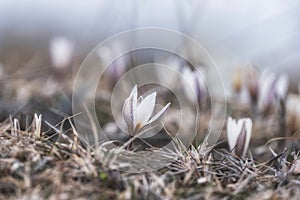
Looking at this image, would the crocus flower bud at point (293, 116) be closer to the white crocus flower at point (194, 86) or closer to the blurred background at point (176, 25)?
the white crocus flower at point (194, 86)

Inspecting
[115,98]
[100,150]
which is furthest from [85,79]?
[100,150]

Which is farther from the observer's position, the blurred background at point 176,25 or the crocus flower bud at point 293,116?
the blurred background at point 176,25

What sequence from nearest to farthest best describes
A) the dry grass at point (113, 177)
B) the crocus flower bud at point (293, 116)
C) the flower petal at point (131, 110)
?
1. the dry grass at point (113, 177)
2. the flower petal at point (131, 110)
3. the crocus flower bud at point (293, 116)

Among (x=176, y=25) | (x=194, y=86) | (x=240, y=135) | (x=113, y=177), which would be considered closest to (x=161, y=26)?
(x=176, y=25)

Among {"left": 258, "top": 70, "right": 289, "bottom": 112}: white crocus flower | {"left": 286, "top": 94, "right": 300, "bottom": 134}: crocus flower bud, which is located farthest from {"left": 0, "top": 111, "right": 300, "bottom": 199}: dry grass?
{"left": 258, "top": 70, "right": 289, "bottom": 112}: white crocus flower

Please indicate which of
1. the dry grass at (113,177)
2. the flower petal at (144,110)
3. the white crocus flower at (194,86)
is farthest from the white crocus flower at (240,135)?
the white crocus flower at (194,86)

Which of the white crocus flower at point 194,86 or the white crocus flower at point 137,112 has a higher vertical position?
the white crocus flower at point 137,112
